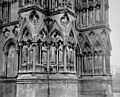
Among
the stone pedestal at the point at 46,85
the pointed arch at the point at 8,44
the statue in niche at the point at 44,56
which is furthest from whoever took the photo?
the pointed arch at the point at 8,44

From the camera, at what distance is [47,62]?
1401cm

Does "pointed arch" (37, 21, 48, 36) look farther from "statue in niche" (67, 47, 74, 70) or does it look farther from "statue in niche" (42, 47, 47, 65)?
"statue in niche" (67, 47, 74, 70)

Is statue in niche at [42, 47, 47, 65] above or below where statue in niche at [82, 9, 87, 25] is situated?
below

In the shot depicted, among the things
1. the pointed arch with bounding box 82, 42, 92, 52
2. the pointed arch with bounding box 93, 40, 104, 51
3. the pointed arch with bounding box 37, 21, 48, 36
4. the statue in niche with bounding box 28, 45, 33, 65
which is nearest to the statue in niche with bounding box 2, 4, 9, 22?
the pointed arch with bounding box 37, 21, 48, 36

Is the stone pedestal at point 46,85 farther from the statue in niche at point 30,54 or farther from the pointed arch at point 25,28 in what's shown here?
the pointed arch at point 25,28

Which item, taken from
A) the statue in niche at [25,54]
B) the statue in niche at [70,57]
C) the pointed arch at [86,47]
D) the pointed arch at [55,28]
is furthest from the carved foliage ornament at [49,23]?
the pointed arch at [86,47]

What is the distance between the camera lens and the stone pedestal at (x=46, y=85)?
1273 centimetres

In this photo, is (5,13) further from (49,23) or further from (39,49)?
(39,49)

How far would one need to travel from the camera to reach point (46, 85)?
44.3 ft

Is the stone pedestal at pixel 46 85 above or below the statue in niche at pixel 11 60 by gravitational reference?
below

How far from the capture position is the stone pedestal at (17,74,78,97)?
12734 millimetres

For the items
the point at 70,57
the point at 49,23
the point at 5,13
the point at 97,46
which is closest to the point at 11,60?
the point at 5,13

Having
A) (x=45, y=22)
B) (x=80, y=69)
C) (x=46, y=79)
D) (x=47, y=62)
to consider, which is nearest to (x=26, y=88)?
(x=46, y=79)

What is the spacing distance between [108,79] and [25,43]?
932 centimetres
